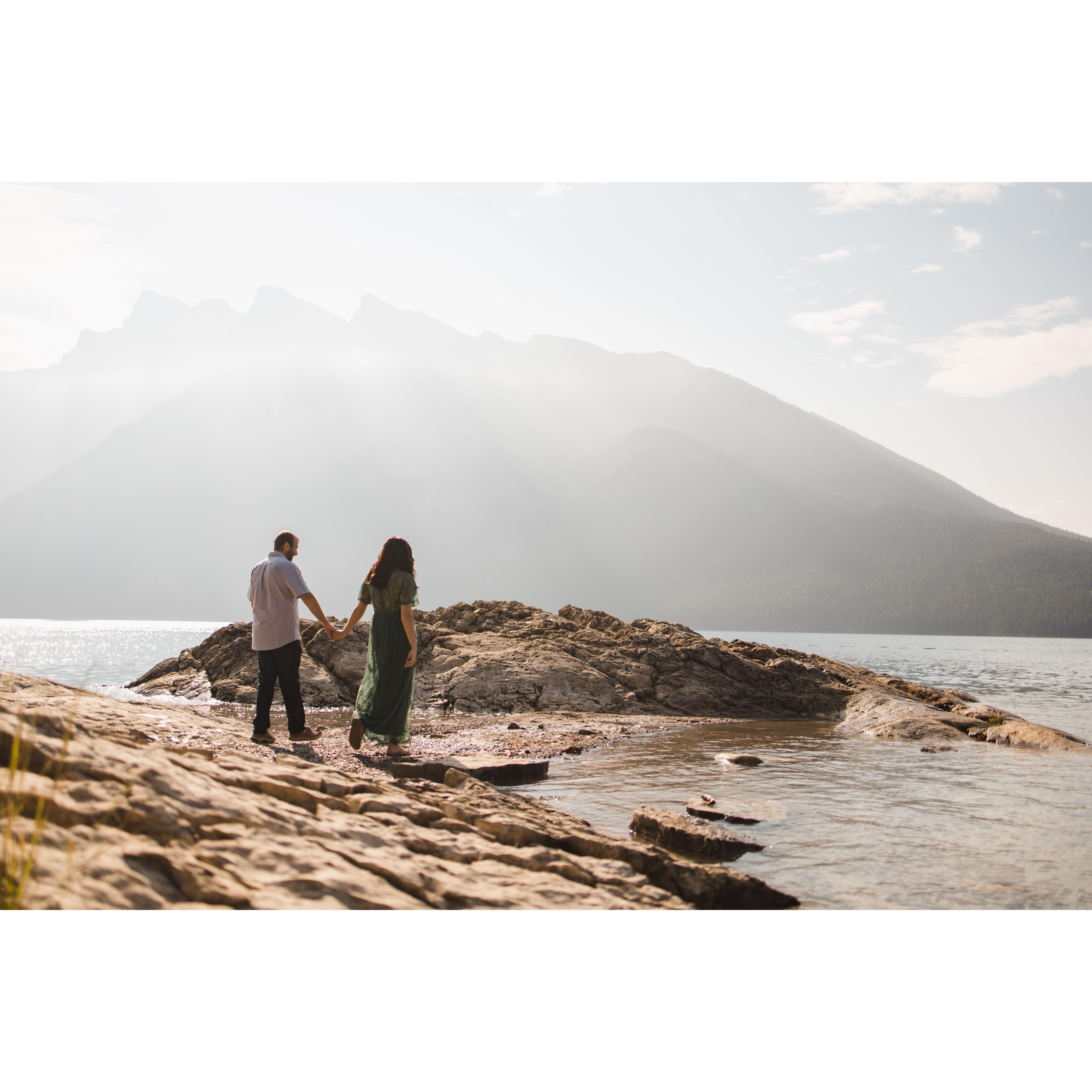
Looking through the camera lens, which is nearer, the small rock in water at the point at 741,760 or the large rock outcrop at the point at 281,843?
the large rock outcrop at the point at 281,843

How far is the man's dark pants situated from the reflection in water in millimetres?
3187

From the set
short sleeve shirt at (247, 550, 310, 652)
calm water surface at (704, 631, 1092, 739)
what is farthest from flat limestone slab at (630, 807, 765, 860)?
calm water surface at (704, 631, 1092, 739)

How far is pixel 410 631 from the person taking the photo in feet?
27.3

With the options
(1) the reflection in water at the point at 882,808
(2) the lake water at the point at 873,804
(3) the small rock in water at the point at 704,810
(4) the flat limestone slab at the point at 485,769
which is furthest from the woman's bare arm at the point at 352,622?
(3) the small rock in water at the point at 704,810

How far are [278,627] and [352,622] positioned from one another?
0.87 meters

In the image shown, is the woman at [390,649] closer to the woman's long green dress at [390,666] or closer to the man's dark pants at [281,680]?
the woman's long green dress at [390,666]

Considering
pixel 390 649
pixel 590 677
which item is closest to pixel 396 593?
pixel 390 649

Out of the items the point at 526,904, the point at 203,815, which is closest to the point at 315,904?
the point at 203,815

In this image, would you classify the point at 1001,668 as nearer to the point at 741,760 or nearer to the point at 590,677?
the point at 590,677

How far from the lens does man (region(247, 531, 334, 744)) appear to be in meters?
8.56

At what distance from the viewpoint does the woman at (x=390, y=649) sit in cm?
830

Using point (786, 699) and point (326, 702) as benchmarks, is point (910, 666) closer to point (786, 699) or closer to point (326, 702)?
point (786, 699)

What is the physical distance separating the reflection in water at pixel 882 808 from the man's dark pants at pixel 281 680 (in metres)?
3.19

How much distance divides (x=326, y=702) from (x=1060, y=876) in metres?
14.6
